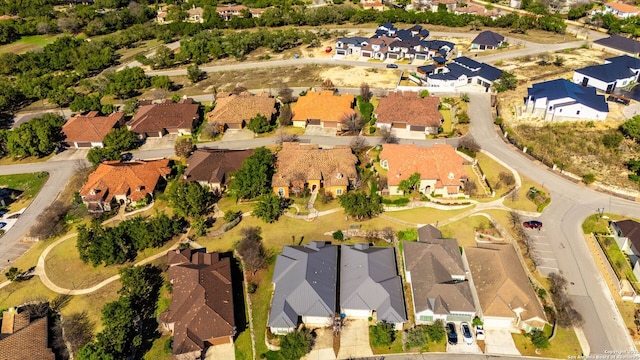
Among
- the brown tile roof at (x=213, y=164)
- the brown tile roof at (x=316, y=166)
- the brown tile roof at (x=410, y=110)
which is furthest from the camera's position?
the brown tile roof at (x=410, y=110)

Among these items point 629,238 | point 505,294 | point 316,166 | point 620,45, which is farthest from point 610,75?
point 505,294

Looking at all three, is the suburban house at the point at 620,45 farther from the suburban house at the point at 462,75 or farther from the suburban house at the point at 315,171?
the suburban house at the point at 315,171

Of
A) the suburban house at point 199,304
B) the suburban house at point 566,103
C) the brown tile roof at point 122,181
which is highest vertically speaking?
the suburban house at point 566,103

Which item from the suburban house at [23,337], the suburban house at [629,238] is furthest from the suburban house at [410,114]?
the suburban house at [23,337]

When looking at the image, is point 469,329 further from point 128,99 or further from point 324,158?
point 128,99

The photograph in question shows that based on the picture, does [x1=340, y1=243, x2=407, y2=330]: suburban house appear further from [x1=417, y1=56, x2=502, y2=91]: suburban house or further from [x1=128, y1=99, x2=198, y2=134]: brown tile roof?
[x1=417, y1=56, x2=502, y2=91]: suburban house

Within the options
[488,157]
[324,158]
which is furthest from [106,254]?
[488,157]
